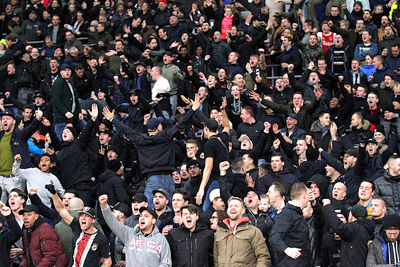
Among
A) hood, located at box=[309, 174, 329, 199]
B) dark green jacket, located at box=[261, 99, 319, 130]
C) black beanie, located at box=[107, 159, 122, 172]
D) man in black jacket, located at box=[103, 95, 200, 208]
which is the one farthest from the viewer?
dark green jacket, located at box=[261, 99, 319, 130]

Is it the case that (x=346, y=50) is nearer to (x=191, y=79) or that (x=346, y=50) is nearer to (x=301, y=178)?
(x=191, y=79)

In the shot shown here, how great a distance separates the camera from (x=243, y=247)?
9.81 meters

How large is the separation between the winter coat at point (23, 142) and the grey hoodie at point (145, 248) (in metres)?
4.49

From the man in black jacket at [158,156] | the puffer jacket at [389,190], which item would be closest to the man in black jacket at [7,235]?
the man in black jacket at [158,156]

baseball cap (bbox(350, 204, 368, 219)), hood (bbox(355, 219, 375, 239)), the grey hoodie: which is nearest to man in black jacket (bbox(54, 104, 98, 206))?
the grey hoodie

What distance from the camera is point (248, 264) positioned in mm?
9797

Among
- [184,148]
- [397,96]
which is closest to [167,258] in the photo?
[184,148]

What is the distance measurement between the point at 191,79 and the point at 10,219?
23.0 ft

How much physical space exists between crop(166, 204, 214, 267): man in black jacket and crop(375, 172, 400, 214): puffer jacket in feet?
9.45

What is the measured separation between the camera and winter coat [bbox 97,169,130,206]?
13.0 meters

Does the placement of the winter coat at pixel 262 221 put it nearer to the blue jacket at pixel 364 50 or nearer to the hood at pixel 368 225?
the hood at pixel 368 225

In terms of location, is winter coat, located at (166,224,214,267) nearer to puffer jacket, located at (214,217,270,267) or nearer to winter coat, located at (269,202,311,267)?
puffer jacket, located at (214,217,270,267)

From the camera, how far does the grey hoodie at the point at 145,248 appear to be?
10.0 m

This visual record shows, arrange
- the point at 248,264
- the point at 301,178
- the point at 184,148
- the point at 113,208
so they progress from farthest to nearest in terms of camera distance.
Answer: the point at 184,148, the point at 301,178, the point at 113,208, the point at 248,264
